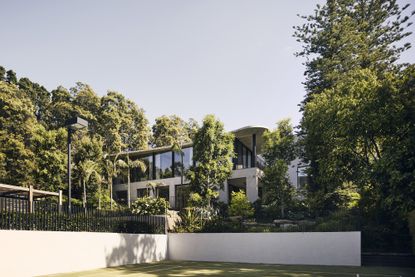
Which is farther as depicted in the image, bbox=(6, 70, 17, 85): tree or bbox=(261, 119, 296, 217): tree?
bbox=(6, 70, 17, 85): tree

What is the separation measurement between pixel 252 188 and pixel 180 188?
7429mm

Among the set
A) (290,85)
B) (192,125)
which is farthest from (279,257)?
(192,125)

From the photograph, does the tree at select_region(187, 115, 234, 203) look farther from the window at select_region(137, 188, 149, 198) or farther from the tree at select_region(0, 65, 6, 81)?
the tree at select_region(0, 65, 6, 81)

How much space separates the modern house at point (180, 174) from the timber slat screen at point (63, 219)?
432 inches

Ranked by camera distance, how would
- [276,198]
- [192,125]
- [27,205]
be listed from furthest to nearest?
[192,125], [276,198], [27,205]

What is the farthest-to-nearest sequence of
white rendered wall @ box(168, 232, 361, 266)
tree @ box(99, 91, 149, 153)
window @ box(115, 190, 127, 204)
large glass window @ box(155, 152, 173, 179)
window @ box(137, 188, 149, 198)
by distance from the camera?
tree @ box(99, 91, 149, 153) → window @ box(115, 190, 127, 204) → window @ box(137, 188, 149, 198) → large glass window @ box(155, 152, 173, 179) → white rendered wall @ box(168, 232, 361, 266)

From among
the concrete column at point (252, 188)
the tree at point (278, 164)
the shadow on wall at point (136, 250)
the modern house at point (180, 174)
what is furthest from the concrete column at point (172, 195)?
the shadow on wall at point (136, 250)

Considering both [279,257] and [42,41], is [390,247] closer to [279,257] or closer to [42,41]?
[279,257]

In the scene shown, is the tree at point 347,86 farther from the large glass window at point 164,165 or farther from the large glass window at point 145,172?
the large glass window at point 145,172

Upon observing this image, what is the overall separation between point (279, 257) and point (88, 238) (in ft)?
30.8

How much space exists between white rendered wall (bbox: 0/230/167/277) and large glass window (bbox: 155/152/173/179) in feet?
46.5

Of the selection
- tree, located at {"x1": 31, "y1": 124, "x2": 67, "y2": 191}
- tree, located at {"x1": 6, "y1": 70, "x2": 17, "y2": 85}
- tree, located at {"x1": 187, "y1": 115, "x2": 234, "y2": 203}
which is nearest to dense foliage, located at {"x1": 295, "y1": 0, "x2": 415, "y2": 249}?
tree, located at {"x1": 187, "y1": 115, "x2": 234, "y2": 203}

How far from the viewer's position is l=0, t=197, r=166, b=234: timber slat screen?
37.6ft

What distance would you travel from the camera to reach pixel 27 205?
39.7ft
